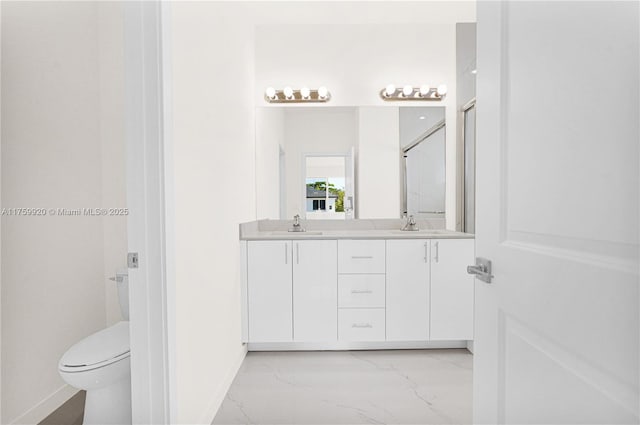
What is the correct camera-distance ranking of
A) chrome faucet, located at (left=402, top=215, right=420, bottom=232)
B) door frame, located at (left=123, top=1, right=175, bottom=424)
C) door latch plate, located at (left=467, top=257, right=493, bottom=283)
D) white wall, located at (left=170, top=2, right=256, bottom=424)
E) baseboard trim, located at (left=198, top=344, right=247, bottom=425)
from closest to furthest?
door latch plate, located at (left=467, top=257, right=493, bottom=283)
door frame, located at (left=123, top=1, right=175, bottom=424)
white wall, located at (left=170, top=2, right=256, bottom=424)
baseboard trim, located at (left=198, top=344, right=247, bottom=425)
chrome faucet, located at (left=402, top=215, right=420, bottom=232)

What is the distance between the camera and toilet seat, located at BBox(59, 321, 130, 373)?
4.82 feet

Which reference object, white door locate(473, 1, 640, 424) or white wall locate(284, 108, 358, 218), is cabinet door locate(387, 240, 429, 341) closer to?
white wall locate(284, 108, 358, 218)

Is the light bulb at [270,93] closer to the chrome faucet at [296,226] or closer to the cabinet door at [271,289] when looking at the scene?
the chrome faucet at [296,226]

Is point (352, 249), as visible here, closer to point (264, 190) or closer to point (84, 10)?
point (264, 190)

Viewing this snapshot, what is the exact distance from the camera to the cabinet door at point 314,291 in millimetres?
2570

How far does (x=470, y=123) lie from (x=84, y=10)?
2667mm

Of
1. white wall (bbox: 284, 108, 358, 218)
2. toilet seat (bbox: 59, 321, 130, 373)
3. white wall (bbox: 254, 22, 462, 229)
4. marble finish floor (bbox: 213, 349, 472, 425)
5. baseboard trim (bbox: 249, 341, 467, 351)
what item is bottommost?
marble finish floor (bbox: 213, 349, 472, 425)

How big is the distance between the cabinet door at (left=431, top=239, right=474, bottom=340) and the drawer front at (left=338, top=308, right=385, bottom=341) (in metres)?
0.38

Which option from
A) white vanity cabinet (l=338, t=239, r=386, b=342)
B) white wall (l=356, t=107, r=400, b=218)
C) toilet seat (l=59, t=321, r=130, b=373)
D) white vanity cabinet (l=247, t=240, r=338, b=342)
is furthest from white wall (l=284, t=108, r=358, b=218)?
toilet seat (l=59, t=321, r=130, b=373)

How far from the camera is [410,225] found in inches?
118

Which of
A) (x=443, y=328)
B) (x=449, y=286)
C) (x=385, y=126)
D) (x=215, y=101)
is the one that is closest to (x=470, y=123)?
(x=385, y=126)

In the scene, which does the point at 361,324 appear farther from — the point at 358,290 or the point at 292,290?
the point at 292,290

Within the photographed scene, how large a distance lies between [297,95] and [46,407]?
2.60 metres

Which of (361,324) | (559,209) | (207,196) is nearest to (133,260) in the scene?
(207,196)
